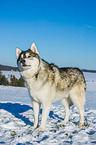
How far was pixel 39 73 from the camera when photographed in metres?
5.17

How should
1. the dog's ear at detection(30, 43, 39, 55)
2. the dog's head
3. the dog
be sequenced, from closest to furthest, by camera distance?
the dog's head < the dog < the dog's ear at detection(30, 43, 39, 55)

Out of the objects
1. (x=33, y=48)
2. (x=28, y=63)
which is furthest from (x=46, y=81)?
(x=33, y=48)

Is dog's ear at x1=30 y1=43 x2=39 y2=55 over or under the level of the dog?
over

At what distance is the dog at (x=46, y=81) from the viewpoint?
4918 mm

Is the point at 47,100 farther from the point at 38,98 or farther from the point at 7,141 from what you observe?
the point at 7,141

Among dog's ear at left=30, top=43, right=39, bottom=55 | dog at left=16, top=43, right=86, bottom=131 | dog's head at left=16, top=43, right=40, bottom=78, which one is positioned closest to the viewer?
dog's head at left=16, top=43, right=40, bottom=78

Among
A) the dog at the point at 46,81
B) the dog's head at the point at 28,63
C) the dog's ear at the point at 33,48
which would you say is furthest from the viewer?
the dog's ear at the point at 33,48

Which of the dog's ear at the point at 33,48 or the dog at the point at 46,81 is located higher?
the dog's ear at the point at 33,48

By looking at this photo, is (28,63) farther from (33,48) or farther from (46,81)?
(46,81)

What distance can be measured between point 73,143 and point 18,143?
142 centimetres

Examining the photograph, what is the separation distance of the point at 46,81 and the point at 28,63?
0.94m

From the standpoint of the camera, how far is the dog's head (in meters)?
4.75

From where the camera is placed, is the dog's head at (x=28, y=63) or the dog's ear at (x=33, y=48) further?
the dog's ear at (x=33, y=48)

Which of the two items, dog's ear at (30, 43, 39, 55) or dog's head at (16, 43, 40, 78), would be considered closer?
dog's head at (16, 43, 40, 78)
